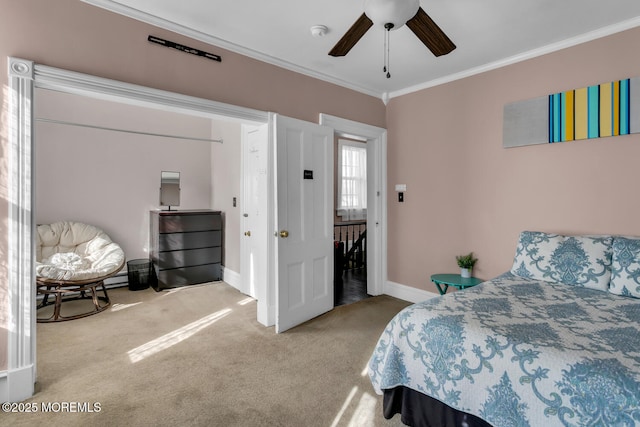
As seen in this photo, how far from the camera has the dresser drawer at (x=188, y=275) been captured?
4535 mm

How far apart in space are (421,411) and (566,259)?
1.71 m

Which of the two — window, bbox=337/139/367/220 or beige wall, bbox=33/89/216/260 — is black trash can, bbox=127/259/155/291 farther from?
window, bbox=337/139/367/220

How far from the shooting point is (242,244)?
4395 mm

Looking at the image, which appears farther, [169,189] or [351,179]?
[351,179]

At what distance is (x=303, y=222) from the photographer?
3.38m

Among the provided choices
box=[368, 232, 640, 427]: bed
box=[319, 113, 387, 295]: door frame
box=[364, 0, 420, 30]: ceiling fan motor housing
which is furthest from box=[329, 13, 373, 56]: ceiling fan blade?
box=[319, 113, 387, 295]: door frame

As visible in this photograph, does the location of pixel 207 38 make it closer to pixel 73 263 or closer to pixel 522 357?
pixel 73 263

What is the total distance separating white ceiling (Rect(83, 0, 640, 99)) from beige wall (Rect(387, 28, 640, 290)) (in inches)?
8.6

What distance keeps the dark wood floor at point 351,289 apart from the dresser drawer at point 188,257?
1946mm

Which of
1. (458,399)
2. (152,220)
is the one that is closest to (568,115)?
(458,399)

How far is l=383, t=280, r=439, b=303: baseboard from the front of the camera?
395cm

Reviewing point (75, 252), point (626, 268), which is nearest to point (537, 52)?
point (626, 268)

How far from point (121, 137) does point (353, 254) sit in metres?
4.18

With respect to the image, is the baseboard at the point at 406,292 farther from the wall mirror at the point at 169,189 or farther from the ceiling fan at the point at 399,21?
the wall mirror at the point at 169,189
